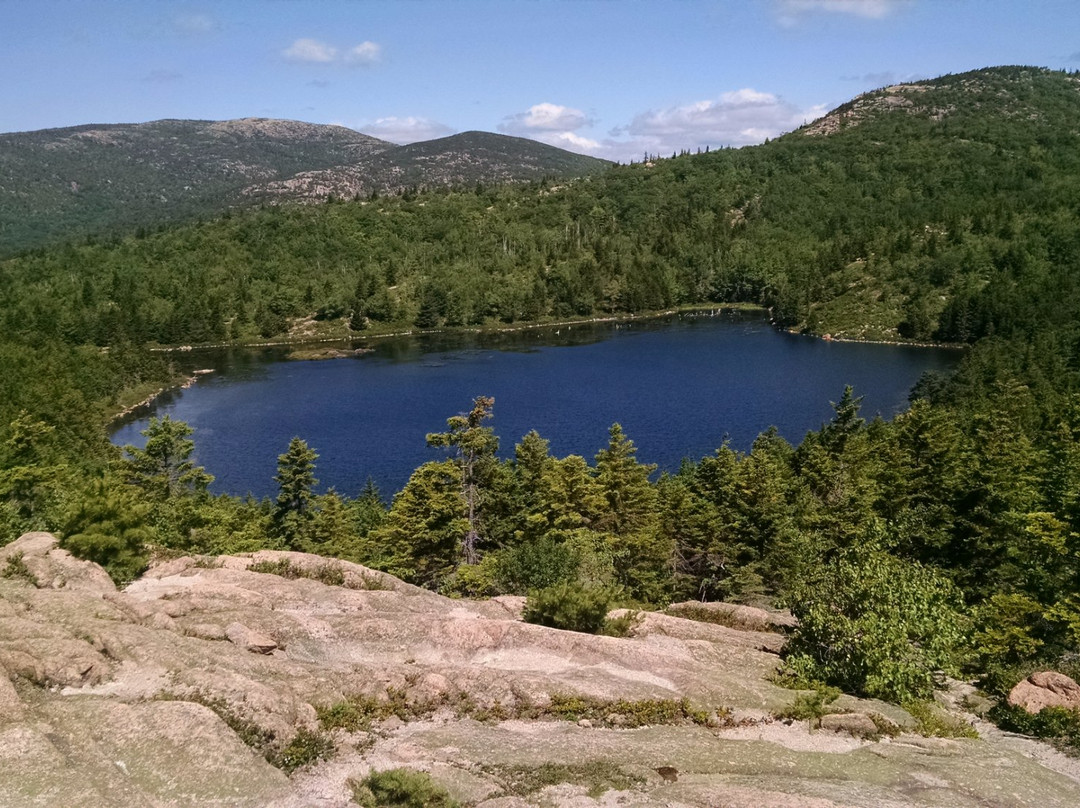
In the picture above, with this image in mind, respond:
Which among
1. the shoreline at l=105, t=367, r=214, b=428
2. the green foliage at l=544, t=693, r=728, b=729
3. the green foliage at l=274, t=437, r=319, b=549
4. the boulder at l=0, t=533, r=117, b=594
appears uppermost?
the boulder at l=0, t=533, r=117, b=594

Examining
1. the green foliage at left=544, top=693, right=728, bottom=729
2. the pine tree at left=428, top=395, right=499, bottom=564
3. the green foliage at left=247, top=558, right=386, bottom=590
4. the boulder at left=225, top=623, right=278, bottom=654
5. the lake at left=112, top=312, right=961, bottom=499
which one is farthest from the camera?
the lake at left=112, top=312, right=961, bottom=499

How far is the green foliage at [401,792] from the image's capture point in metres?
15.6

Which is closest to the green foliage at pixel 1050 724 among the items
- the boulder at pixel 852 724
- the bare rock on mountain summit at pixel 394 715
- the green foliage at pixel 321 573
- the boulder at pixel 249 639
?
the bare rock on mountain summit at pixel 394 715

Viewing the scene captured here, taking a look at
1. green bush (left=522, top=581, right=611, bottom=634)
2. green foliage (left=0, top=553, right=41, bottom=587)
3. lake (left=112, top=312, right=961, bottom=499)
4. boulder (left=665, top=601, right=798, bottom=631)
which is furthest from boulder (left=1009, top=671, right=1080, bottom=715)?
lake (left=112, top=312, right=961, bottom=499)

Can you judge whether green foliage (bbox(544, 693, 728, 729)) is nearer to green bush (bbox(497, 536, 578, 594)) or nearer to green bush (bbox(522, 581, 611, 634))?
green bush (bbox(522, 581, 611, 634))

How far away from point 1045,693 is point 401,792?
21.3m

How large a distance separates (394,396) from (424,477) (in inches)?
3631

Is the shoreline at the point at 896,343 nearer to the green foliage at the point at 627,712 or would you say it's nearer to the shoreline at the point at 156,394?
the shoreline at the point at 156,394

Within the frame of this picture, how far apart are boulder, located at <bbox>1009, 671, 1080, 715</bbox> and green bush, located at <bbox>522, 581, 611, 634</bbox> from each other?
13.5m

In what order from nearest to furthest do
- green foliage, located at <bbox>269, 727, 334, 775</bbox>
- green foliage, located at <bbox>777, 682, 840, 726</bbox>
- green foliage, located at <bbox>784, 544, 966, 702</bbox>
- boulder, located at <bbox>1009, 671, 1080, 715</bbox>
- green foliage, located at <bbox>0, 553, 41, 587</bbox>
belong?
green foliage, located at <bbox>269, 727, 334, 775</bbox> < green foliage, located at <bbox>777, 682, 840, 726</bbox> < green foliage, located at <bbox>0, 553, 41, 587</bbox> < green foliage, located at <bbox>784, 544, 966, 702</bbox> < boulder, located at <bbox>1009, 671, 1080, 715</bbox>

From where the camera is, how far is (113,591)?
2578 cm

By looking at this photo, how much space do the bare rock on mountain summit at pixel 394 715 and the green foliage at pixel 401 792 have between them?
0.44 metres

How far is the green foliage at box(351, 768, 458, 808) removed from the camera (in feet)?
51.1

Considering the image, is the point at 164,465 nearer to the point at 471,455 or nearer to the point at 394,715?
the point at 471,455
